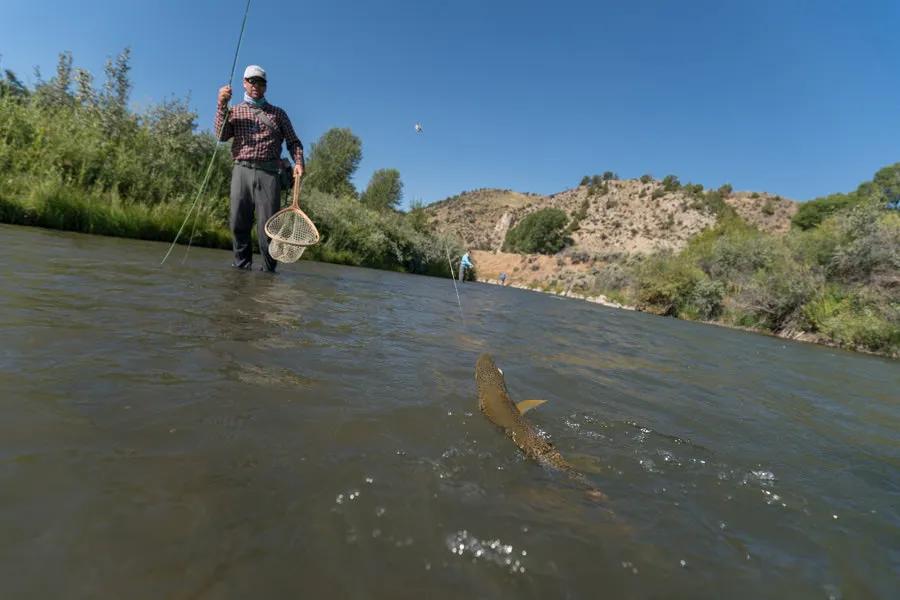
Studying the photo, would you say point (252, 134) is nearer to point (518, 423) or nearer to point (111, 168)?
point (518, 423)

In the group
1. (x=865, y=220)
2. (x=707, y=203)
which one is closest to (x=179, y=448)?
(x=865, y=220)

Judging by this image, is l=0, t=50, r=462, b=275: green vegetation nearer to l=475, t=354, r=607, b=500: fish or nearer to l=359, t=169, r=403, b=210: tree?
l=475, t=354, r=607, b=500: fish

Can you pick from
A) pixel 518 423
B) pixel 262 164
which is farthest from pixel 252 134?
pixel 518 423

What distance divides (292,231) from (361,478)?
5436mm

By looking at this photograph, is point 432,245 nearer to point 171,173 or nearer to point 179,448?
point 171,173

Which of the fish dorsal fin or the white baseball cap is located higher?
the white baseball cap

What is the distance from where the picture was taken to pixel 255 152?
614 cm

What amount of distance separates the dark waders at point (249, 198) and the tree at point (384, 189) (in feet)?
132

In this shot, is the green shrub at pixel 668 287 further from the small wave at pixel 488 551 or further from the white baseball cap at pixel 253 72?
the small wave at pixel 488 551

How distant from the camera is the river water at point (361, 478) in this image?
1.10 meters

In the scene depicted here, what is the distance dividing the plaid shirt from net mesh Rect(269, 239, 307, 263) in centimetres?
125

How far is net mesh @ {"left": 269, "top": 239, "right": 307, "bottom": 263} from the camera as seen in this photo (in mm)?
6160

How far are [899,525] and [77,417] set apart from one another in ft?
11.5

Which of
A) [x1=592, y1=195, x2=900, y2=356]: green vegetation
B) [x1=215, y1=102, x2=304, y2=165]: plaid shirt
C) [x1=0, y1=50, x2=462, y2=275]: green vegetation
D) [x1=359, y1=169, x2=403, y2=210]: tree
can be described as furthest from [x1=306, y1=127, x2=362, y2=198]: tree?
[x1=215, y1=102, x2=304, y2=165]: plaid shirt
